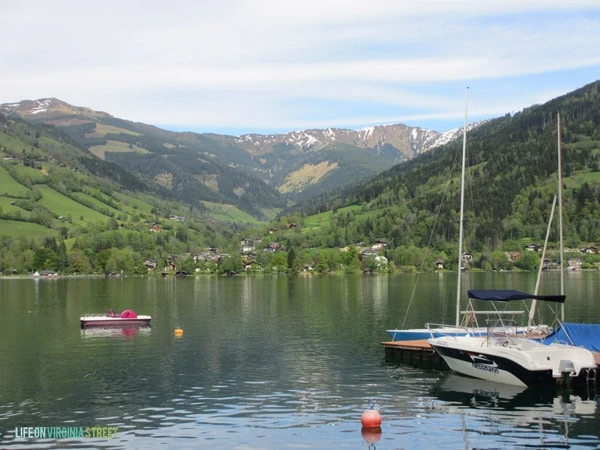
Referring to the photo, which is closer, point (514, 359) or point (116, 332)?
point (514, 359)

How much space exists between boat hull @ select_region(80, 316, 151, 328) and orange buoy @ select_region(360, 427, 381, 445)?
61.8 m

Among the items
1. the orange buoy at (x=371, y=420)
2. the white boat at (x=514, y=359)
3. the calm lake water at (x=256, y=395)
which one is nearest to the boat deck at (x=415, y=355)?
the calm lake water at (x=256, y=395)

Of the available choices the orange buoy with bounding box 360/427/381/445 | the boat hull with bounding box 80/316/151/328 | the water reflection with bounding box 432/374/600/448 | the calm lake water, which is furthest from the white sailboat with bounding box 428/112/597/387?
the boat hull with bounding box 80/316/151/328

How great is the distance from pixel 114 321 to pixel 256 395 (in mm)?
52945

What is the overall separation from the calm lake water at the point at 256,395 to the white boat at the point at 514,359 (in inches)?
47.0

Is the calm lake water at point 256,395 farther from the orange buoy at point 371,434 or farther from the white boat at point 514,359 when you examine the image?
the white boat at point 514,359

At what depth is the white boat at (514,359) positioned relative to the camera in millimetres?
48062

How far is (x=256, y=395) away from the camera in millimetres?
48500

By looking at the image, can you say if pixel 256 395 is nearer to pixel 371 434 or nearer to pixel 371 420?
pixel 371 420

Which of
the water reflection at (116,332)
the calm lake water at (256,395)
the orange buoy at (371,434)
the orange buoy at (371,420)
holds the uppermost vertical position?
the orange buoy at (371,420)

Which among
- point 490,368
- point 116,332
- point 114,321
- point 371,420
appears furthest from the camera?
point 114,321

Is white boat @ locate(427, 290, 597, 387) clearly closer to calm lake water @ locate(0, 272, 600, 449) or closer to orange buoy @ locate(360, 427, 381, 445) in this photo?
calm lake water @ locate(0, 272, 600, 449)

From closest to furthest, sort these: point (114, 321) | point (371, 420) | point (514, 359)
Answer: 1. point (371, 420)
2. point (514, 359)
3. point (114, 321)

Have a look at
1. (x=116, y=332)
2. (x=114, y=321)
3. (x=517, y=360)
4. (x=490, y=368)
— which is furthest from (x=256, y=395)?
(x=114, y=321)
